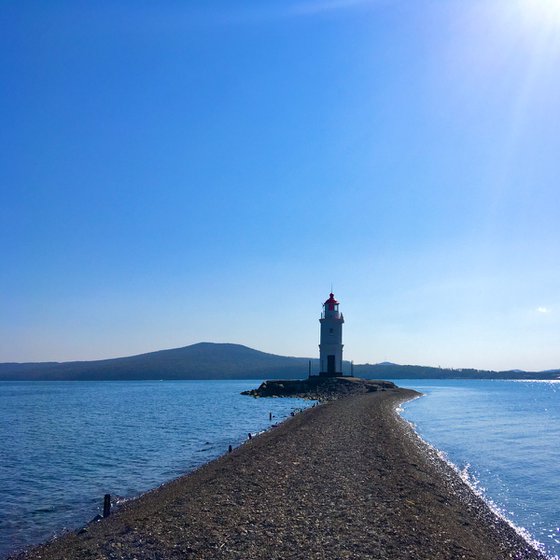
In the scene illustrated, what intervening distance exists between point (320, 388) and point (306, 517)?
63896mm

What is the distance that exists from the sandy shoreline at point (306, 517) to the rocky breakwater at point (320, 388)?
48.2 metres

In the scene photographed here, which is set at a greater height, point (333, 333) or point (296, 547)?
point (333, 333)

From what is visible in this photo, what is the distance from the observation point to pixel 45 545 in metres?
13.8

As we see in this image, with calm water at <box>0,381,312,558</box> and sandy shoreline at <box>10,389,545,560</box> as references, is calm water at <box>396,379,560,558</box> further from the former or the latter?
calm water at <box>0,381,312,558</box>

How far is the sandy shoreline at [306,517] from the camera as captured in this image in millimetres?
11617

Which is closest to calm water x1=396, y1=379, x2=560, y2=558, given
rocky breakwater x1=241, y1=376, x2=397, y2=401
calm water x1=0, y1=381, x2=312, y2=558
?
calm water x1=0, y1=381, x2=312, y2=558

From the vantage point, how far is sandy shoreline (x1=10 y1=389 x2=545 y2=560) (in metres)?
11.6

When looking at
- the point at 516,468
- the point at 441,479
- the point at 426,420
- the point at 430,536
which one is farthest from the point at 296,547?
the point at 426,420

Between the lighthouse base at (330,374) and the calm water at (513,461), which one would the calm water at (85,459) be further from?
the lighthouse base at (330,374)

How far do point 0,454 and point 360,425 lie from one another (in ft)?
68.8

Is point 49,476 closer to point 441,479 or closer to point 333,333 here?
point 441,479

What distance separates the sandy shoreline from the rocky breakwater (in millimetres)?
48165

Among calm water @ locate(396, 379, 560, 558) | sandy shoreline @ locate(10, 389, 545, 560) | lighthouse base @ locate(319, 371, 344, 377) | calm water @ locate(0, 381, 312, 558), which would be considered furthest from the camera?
lighthouse base @ locate(319, 371, 344, 377)

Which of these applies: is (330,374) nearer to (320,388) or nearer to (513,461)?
(320,388)
